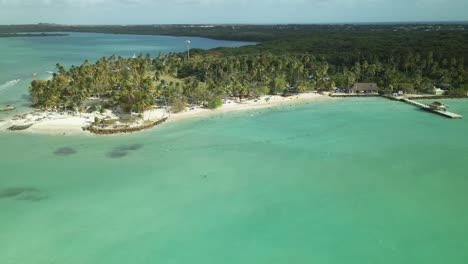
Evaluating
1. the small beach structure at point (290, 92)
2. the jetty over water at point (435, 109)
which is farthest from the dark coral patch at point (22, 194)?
the jetty over water at point (435, 109)

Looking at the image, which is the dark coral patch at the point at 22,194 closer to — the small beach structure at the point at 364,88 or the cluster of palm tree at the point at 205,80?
the cluster of palm tree at the point at 205,80

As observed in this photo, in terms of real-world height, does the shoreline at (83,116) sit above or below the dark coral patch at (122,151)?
above

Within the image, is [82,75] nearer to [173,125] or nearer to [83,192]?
[173,125]

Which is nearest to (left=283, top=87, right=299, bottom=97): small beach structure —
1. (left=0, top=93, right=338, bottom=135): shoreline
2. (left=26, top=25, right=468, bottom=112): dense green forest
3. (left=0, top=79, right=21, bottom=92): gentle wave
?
(left=26, top=25, right=468, bottom=112): dense green forest

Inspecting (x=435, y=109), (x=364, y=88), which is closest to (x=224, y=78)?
(x=364, y=88)

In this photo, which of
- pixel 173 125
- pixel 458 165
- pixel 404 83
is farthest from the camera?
pixel 404 83

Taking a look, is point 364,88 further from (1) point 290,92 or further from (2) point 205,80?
(2) point 205,80

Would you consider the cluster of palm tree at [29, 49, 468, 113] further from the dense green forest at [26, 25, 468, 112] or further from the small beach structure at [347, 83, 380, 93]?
the small beach structure at [347, 83, 380, 93]

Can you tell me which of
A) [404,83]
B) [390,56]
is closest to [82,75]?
[404,83]
